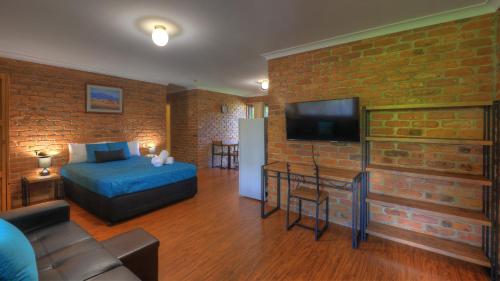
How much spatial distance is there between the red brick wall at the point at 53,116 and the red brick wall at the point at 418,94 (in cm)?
412

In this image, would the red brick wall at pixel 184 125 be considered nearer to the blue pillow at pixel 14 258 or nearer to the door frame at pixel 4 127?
the door frame at pixel 4 127

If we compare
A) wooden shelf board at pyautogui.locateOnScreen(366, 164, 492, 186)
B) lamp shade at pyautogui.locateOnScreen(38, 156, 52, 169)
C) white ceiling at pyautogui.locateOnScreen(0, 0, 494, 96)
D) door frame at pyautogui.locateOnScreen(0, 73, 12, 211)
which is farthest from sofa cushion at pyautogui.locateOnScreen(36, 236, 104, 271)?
lamp shade at pyautogui.locateOnScreen(38, 156, 52, 169)

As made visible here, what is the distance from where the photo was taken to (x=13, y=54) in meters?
3.39

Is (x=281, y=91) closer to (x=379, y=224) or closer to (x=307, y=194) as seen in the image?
(x=307, y=194)

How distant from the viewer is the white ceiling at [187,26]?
203cm

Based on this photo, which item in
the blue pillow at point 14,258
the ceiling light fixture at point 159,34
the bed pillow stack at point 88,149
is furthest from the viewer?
the bed pillow stack at point 88,149

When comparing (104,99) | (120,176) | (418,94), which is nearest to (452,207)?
(418,94)

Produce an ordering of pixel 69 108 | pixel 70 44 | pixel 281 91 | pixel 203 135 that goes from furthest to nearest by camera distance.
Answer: pixel 203 135 → pixel 69 108 → pixel 281 91 → pixel 70 44

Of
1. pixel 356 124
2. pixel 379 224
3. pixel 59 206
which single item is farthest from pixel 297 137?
pixel 59 206

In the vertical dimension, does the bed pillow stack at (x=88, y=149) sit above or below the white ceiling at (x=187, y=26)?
below

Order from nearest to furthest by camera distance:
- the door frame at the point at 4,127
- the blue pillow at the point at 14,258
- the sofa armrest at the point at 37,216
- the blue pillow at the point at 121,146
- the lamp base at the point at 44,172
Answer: the blue pillow at the point at 14,258
the sofa armrest at the point at 37,216
the door frame at the point at 4,127
the lamp base at the point at 44,172
the blue pillow at the point at 121,146

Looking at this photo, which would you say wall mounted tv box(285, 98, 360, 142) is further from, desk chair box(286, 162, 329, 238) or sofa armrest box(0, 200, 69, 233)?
sofa armrest box(0, 200, 69, 233)

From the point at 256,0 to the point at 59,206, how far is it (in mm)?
2442

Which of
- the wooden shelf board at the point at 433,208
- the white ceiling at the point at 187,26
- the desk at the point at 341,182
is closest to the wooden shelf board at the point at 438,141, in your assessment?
the desk at the point at 341,182
